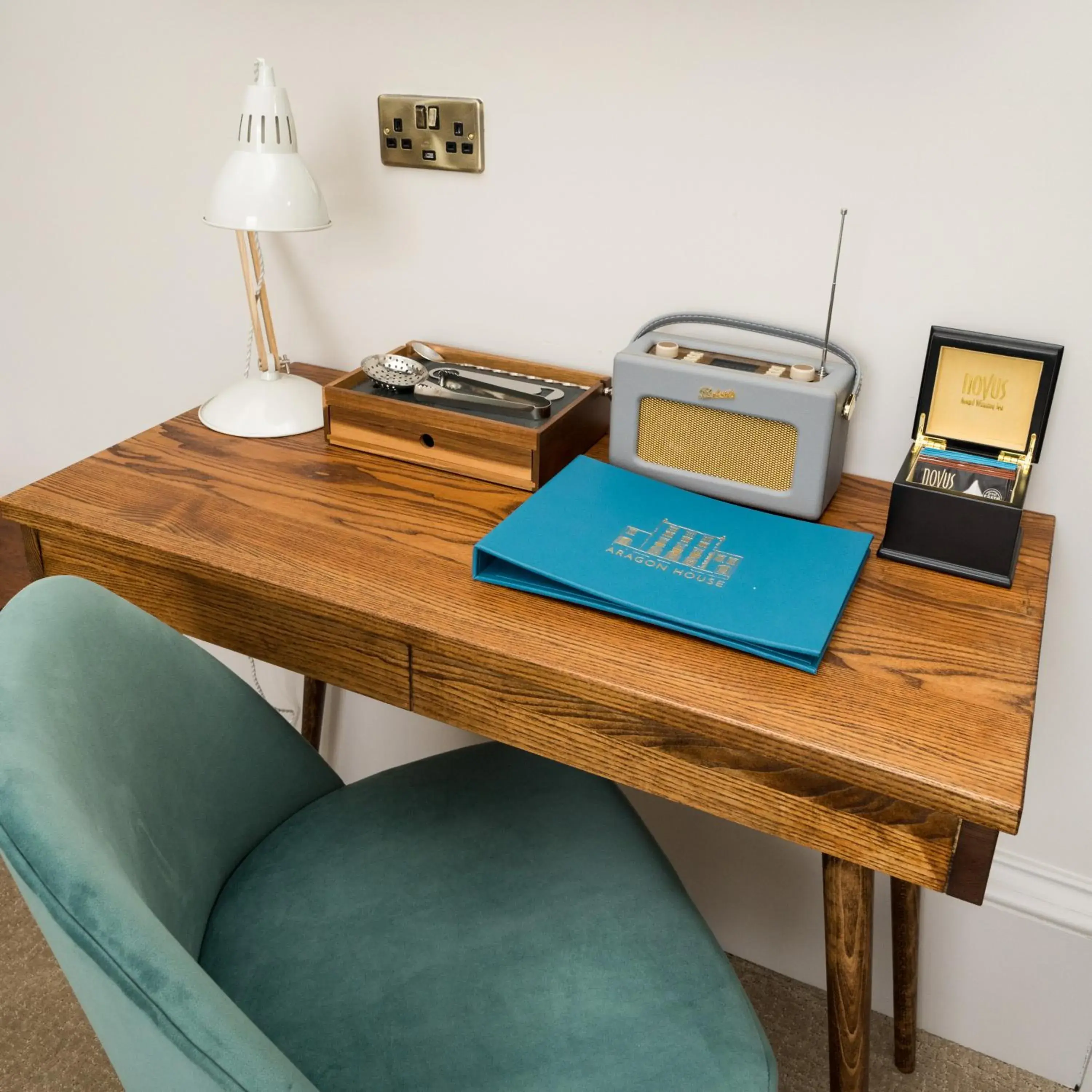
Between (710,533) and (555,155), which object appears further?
(555,155)

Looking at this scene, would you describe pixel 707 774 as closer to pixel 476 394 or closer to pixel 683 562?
pixel 683 562

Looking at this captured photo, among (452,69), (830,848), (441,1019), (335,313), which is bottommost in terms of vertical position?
(441,1019)

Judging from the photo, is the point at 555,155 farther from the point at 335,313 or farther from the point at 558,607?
the point at 558,607

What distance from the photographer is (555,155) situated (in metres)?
1.16

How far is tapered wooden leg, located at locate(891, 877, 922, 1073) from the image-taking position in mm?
1180

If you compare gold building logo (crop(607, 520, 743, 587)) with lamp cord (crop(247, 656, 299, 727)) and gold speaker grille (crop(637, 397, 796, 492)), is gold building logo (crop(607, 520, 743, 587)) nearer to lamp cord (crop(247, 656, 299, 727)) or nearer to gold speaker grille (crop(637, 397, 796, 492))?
gold speaker grille (crop(637, 397, 796, 492))

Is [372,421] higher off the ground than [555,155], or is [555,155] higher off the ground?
[555,155]

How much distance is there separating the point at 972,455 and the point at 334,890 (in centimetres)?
73

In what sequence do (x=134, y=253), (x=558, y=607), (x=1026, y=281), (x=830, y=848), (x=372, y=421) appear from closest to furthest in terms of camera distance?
(x=830, y=848) → (x=558, y=607) → (x=1026, y=281) → (x=372, y=421) → (x=134, y=253)

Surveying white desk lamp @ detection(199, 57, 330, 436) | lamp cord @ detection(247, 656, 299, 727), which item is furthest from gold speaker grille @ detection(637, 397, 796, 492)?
lamp cord @ detection(247, 656, 299, 727)

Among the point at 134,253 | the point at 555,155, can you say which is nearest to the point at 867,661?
the point at 555,155

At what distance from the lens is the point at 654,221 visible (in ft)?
3.74

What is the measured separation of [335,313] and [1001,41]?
853mm

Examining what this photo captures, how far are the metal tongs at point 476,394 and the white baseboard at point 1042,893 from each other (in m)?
0.80
